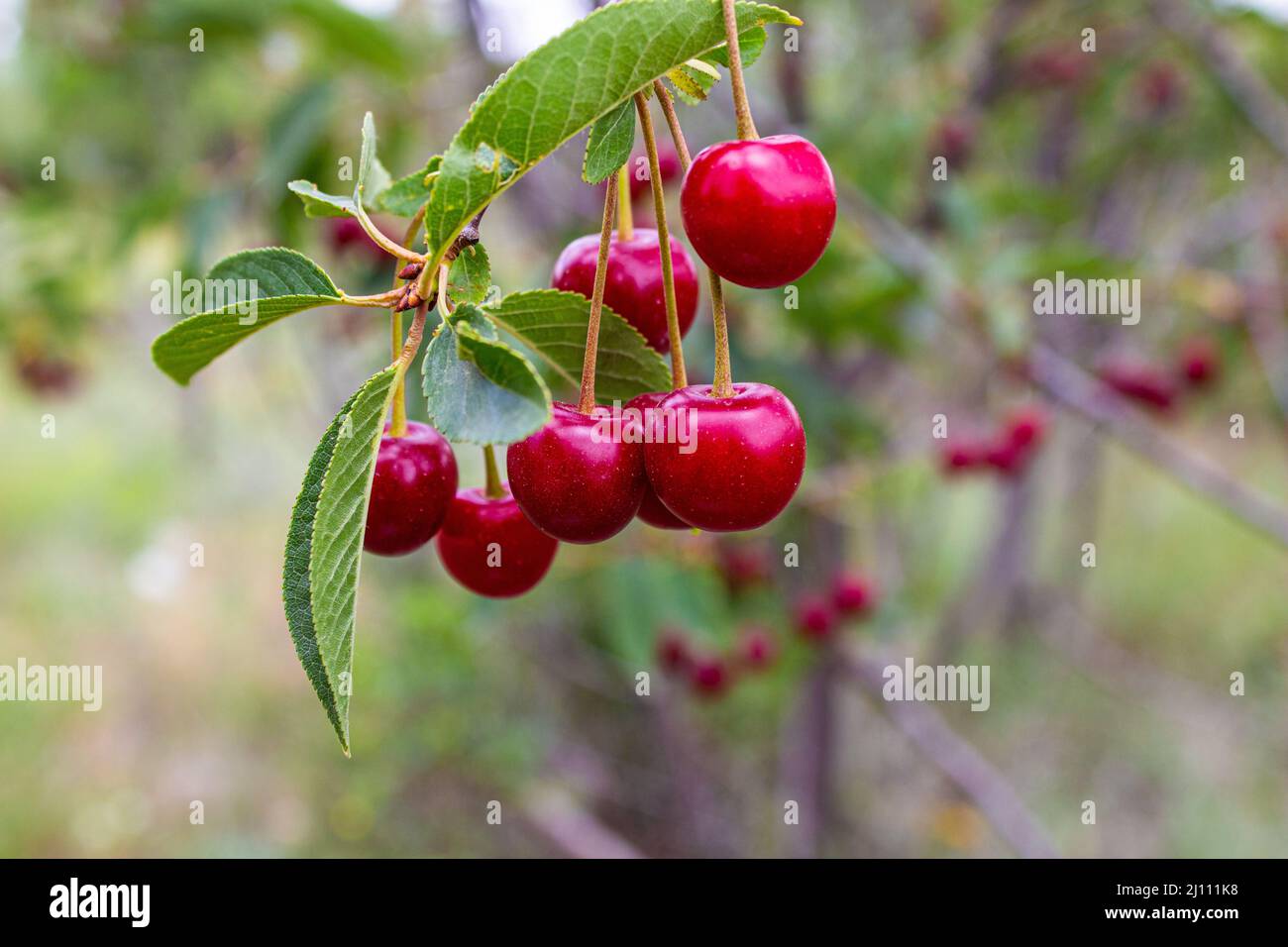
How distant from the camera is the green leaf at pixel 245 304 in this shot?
66cm

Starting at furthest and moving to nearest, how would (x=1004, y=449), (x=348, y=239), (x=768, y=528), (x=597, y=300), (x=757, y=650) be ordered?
1. (x=768, y=528)
2. (x=757, y=650)
3. (x=1004, y=449)
4. (x=348, y=239)
5. (x=597, y=300)

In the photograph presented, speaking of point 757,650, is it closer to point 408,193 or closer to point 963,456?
point 963,456

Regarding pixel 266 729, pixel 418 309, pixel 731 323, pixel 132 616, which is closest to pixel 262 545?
pixel 132 616

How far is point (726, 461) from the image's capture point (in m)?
0.67

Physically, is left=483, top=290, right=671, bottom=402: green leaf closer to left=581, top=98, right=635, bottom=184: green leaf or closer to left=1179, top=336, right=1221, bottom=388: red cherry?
left=581, top=98, right=635, bottom=184: green leaf

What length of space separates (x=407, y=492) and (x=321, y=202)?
9.4 inches

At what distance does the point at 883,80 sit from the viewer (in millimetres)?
3430

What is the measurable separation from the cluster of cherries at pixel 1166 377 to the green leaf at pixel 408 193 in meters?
2.64

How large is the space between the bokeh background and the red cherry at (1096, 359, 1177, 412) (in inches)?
2.3

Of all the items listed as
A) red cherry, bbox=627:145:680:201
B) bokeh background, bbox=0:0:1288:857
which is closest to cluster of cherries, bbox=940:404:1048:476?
bokeh background, bbox=0:0:1288:857

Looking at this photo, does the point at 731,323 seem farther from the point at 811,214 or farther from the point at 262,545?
the point at 262,545

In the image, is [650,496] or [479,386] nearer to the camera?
[479,386]

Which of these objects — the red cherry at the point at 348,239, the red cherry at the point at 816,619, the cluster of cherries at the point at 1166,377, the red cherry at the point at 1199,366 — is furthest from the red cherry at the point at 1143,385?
the red cherry at the point at 348,239

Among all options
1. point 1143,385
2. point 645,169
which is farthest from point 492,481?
point 1143,385
